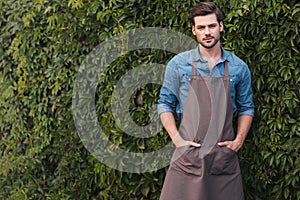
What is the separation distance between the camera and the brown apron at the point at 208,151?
150 inches

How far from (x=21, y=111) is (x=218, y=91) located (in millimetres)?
2605

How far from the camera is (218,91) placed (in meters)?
3.84

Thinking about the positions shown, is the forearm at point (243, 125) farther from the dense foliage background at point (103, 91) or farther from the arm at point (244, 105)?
the dense foliage background at point (103, 91)

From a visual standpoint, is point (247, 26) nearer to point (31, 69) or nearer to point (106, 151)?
point (106, 151)

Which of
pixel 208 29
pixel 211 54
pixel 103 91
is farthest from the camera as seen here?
pixel 103 91

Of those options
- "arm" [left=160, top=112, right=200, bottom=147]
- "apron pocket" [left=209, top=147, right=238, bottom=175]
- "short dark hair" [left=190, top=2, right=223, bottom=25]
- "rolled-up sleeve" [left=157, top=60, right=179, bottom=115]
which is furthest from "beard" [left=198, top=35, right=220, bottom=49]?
"apron pocket" [left=209, top=147, right=238, bottom=175]

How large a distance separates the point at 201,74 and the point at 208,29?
26 cm

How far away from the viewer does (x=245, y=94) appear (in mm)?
3957

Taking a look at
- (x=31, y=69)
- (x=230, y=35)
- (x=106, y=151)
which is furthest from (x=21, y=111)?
(x=230, y=35)

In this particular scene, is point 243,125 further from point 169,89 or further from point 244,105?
point 169,89

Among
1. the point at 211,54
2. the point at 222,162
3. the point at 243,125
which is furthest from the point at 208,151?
the point at 211,54

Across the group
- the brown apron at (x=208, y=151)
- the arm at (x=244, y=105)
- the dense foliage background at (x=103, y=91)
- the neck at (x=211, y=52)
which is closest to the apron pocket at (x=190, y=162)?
the brown apron at (x=208, y=151)

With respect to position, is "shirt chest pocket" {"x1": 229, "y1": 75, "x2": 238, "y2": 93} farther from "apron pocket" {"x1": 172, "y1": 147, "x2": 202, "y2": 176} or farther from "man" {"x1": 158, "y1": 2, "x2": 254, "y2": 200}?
"apron pocket" {"x1": 172, "y1": 147, "x2": 202, "y2": 176}

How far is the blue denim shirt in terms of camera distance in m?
3.89
